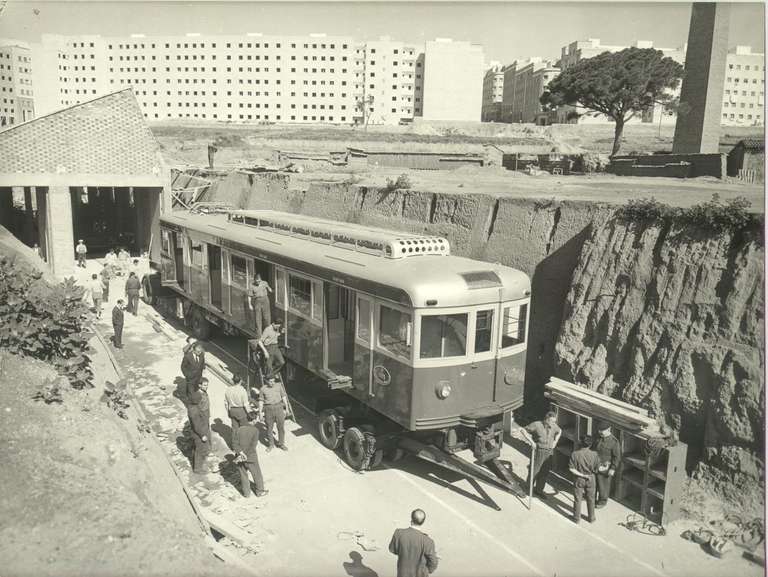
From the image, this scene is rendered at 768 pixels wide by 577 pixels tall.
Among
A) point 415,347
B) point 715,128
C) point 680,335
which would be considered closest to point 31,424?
point 415,347

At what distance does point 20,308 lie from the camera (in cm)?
873

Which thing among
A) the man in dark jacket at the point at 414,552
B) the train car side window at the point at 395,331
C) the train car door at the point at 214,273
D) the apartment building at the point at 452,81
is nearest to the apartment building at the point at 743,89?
the train car side window at the point at 395,331

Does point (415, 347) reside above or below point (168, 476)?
above

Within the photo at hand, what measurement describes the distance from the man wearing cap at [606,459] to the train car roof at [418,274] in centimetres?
219

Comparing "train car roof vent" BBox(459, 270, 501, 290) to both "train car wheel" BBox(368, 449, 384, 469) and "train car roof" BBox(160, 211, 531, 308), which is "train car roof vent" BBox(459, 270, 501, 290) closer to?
"train car roof" BBox(160, 211, 531, 308)

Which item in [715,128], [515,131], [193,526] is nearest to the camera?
[193,526]

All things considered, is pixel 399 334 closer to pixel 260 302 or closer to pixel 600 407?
pixel 600 407

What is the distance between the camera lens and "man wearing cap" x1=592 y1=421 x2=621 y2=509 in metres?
7.79

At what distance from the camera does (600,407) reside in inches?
326

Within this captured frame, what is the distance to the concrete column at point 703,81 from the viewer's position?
1013 inches

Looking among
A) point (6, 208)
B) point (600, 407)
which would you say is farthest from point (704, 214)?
point (6, 208)

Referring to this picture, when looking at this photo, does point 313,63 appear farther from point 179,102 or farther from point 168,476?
point 168,476

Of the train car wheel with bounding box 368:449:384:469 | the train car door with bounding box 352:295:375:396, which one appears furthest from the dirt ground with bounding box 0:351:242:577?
the train car door with bounding box 352:295:375:396

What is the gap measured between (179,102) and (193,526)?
90.8 m
